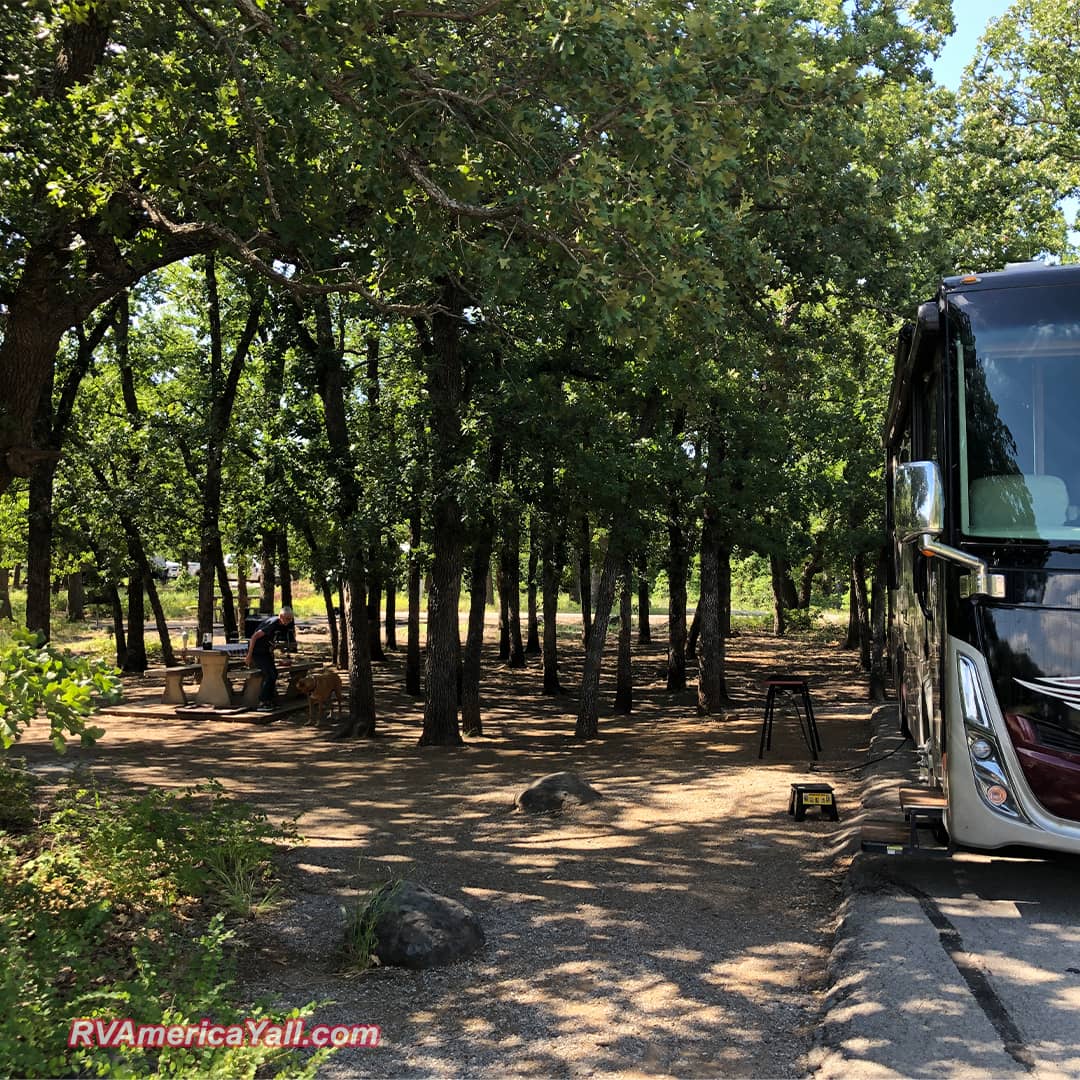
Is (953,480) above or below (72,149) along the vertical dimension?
below

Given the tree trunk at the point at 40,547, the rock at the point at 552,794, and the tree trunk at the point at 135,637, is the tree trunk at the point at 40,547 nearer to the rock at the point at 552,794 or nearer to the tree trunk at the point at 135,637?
the tree trunk at the point at 135,637

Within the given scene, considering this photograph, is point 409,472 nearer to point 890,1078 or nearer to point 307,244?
point 307,244

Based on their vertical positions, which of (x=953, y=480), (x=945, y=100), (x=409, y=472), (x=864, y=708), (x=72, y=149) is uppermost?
(x=945, y=100)

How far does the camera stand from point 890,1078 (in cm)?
431

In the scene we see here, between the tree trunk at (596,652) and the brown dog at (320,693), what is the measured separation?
15.1 feet

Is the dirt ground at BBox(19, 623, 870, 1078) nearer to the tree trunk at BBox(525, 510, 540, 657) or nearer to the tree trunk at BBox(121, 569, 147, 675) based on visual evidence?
the tree trunk at BBox(525, 510, 540, 657)

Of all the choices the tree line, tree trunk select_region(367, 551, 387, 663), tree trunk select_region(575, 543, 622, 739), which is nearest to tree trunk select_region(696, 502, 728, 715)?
the tree line

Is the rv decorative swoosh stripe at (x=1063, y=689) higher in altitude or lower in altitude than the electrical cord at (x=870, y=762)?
higher

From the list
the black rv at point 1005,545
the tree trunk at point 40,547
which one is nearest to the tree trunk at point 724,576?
the tree trunk at point 40,547

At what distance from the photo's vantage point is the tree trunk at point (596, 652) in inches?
714

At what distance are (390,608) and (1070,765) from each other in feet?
90.4

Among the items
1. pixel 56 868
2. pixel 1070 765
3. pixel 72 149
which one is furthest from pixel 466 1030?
pixel 72 149

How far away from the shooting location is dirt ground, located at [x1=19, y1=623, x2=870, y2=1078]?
4938mm

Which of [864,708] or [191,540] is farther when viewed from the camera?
[191,540]
